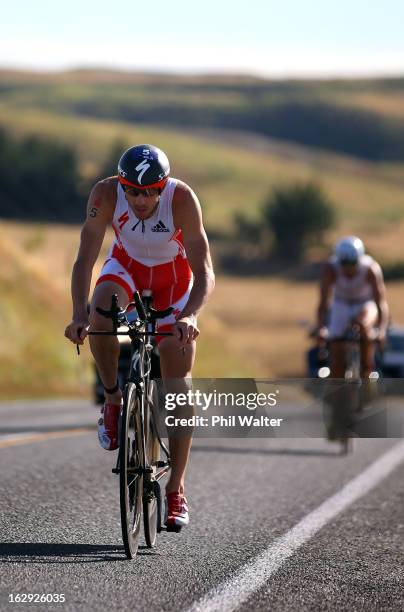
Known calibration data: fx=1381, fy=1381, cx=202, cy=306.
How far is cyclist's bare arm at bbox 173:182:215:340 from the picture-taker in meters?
7.18

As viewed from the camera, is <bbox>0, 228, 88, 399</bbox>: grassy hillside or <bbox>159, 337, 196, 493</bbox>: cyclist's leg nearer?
<bbox>159, 337, 196, 493</bbox>: cyclist's leg

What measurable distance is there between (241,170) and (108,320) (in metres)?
148

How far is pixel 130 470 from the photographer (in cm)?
693

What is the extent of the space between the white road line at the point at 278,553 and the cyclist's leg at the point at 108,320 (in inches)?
46.1

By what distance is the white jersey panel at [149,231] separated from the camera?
7.22 meters

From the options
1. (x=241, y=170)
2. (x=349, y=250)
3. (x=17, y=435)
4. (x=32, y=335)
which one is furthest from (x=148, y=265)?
(x=241, y=170)

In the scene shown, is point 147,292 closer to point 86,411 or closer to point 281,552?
point 281,552

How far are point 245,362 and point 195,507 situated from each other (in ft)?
105

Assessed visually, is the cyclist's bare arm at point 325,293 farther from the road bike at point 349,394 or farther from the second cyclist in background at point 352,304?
the road bike at point 349,394

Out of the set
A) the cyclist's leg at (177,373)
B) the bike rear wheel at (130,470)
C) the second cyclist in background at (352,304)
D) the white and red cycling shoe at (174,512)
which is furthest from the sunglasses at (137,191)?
the second cyclist in background at (352,304)

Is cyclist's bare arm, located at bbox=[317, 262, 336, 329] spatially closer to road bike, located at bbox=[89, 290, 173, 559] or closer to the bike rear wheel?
road bike, located at bbox=[89, 290, 173, 559]

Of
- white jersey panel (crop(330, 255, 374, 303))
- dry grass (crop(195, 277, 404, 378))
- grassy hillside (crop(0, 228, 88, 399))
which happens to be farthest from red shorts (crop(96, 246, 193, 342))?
grassy hillside (crop(0, 228, 88, 399))

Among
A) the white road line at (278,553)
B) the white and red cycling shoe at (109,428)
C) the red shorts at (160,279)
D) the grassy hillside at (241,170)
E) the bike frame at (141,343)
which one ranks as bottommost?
the white road line at (278,553)

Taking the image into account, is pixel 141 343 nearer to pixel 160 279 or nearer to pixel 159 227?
pixel 160 279
